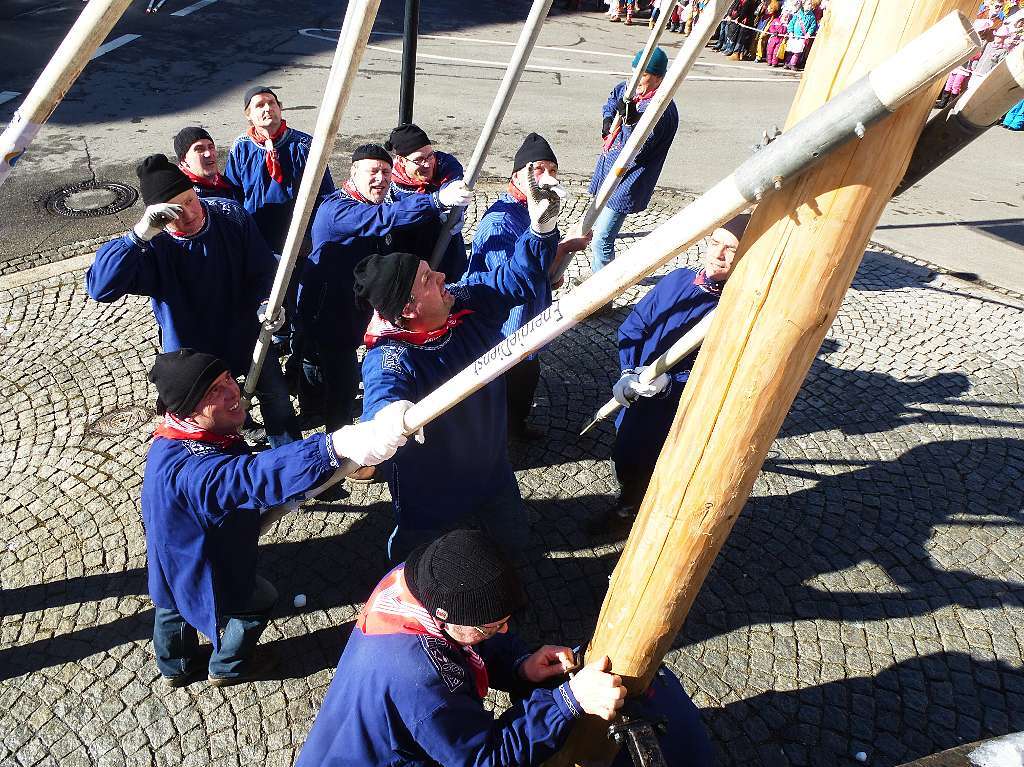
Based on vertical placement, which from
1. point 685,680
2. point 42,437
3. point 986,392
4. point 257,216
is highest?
point 257,216

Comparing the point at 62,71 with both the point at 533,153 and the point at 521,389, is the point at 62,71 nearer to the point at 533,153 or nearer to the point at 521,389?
the point at 533,153

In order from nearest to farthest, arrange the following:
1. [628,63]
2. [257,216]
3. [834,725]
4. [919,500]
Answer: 1. [834,725]
2. [919,500]
3. [257,216]
4. [628,63]


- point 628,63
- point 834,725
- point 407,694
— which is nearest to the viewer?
point 407,694

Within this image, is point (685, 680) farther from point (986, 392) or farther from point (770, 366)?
point (986, 392)

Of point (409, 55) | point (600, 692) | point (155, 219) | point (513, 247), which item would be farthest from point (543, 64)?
point (600, 692)

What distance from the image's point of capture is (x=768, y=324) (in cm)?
162

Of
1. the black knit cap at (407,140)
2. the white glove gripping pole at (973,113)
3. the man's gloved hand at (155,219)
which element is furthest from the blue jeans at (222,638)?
the white glove gripping pole at (973,113)

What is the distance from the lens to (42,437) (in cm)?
500

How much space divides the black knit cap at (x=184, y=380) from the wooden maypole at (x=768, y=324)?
5.80 feet

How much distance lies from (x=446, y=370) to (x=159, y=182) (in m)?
1.90

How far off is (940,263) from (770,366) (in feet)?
24.7

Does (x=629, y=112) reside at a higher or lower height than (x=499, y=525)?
higher

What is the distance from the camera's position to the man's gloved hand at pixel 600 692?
87.5 inches

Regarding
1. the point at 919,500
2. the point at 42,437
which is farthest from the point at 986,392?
the point at 42,437
